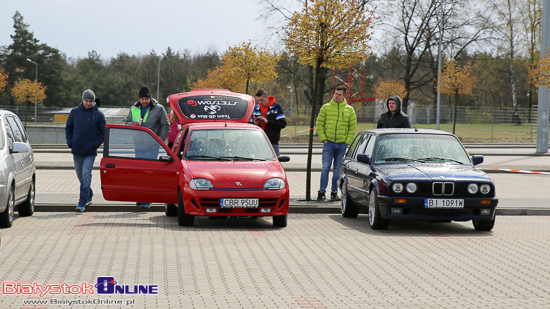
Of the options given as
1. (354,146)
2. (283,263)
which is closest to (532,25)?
(354,146)

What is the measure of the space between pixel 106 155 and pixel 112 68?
118652 millimetres

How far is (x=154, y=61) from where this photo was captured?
109 m

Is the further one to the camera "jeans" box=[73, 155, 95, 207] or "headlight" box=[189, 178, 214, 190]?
"jeans" box=[73, 155, 95, 207]

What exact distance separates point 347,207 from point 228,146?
2.22 metres

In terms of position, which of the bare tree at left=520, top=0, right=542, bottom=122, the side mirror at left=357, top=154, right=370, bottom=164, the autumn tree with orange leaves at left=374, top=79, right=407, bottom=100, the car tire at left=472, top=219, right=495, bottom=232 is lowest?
the car tire at left=472, top=219, right=495, bottom=232

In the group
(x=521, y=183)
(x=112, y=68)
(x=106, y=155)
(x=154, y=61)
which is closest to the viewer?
(x=106, y=155)

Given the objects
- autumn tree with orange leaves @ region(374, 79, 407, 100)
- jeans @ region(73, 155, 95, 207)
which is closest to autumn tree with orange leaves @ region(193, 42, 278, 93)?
autumn tree with orange leaves @ region(374, 79, 407, 100)

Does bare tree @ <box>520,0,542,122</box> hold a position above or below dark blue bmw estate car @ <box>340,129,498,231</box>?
above

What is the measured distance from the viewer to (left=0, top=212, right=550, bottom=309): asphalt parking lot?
628 centimetres

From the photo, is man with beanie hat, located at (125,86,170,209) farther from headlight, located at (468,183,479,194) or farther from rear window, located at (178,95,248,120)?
headlight, located at (468,183,479,194)

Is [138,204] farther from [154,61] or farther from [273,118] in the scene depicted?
[154,61]

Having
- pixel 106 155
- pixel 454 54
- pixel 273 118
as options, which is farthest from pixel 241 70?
pixel 106 155

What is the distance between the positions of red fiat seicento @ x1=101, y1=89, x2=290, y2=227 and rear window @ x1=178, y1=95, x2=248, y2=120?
230 centimetres

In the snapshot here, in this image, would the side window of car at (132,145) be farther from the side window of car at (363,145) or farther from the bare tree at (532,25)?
the bare tree at (532,25)
